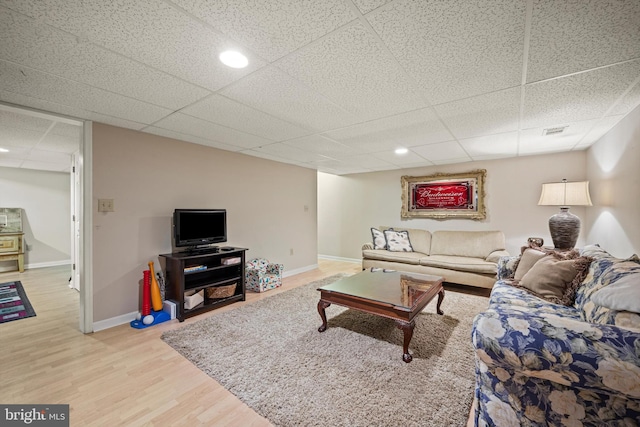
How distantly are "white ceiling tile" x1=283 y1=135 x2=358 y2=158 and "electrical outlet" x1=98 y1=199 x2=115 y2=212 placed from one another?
80.4 inches

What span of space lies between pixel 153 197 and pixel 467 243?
15.6 ft

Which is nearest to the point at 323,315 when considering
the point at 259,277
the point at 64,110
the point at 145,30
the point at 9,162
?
the point at 259,277

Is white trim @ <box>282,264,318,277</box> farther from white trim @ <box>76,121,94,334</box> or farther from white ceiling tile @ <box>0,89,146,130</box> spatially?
white ceiling tile @ <box>0,89,146,130</box>

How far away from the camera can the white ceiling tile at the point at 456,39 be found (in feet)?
3.73

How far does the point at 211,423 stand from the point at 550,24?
270 cm

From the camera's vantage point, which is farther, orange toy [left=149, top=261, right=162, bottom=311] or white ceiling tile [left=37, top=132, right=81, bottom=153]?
white ceiling tile [left=37, top=132, right=81, bottom=153]

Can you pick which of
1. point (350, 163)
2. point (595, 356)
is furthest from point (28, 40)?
point (350, 163)

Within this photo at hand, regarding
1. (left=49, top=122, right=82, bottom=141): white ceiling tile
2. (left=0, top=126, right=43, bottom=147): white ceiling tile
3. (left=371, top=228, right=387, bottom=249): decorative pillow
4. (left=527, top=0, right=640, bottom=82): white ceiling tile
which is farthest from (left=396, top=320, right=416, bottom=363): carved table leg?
(left=0, top=126, right=43, bottom=147): white ceiling tile

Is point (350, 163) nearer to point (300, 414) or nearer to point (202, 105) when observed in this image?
point (202, 105)

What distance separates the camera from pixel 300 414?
149 centimetres

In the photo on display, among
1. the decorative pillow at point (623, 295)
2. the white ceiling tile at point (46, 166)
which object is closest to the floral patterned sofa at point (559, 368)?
the decorative pillow at point (623, 295)

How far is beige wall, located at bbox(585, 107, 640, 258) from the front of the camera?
2193 mm

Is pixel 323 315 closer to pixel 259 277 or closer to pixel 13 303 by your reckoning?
pixel 259 277

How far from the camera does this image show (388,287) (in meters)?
2.62
